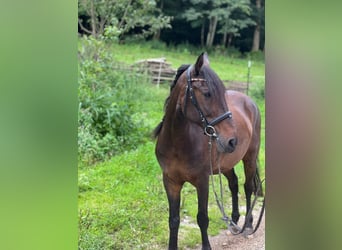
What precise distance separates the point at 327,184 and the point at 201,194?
4.12 ft

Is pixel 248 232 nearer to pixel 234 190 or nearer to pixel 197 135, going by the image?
pixel 234 190

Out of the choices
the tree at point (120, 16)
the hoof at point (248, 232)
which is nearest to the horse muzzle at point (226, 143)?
the hoof at point (248, 232)

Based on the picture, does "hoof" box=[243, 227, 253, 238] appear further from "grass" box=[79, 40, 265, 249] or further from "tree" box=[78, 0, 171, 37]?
"tree" box=[78, 0, 171, 37]

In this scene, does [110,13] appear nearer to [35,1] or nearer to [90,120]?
[90,120]

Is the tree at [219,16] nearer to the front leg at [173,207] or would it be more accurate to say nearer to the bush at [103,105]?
the bush at [103,105]

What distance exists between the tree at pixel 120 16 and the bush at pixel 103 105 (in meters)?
0.30

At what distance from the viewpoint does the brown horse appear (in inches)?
69.2

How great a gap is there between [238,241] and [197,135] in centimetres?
64

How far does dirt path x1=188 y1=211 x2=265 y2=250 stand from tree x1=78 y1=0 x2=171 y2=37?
2.71 metres

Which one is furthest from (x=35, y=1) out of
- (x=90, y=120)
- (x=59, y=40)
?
(x=90, y=120)

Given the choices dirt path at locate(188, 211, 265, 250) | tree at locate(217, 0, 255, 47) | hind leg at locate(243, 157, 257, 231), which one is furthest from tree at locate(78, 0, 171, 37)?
dirt path at locate(188, 211, 265, 250)

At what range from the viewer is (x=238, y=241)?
2072mm

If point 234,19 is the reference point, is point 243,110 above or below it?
below

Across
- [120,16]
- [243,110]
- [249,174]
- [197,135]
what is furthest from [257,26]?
[197,135]
